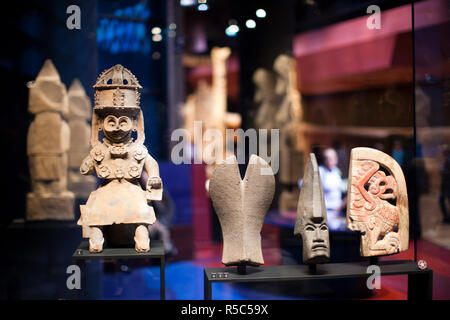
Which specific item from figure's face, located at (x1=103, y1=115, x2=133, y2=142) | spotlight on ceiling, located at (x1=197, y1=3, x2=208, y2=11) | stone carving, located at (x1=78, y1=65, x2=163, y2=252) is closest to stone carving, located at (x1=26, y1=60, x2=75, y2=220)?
stone carving, located at (x1=78, y1=65, x2=163, y2=252)

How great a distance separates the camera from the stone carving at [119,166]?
347cm

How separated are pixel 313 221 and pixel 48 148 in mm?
2316

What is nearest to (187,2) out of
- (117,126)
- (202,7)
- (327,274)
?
(202,7)

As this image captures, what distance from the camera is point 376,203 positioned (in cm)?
354

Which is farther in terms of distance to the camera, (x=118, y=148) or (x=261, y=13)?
(x=261, y=13)

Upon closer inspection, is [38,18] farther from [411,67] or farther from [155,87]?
[411,67]

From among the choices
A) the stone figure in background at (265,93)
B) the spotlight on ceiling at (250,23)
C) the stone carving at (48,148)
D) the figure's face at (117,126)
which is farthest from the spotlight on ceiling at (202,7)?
the figure's face at (117,126)

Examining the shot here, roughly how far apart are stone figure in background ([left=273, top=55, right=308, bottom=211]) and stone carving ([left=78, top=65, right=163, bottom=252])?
1.75 m

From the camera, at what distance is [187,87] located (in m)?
9.15

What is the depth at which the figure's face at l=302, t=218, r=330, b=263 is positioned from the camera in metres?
3.30

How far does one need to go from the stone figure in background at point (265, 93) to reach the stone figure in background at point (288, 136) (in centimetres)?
7

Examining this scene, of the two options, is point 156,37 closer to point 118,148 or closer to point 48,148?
point 48,148

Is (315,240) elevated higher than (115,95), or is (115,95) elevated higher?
(115,95)

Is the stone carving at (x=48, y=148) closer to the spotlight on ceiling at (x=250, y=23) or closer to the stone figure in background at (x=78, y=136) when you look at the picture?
the stone figure in background at (x=78, y=136)
